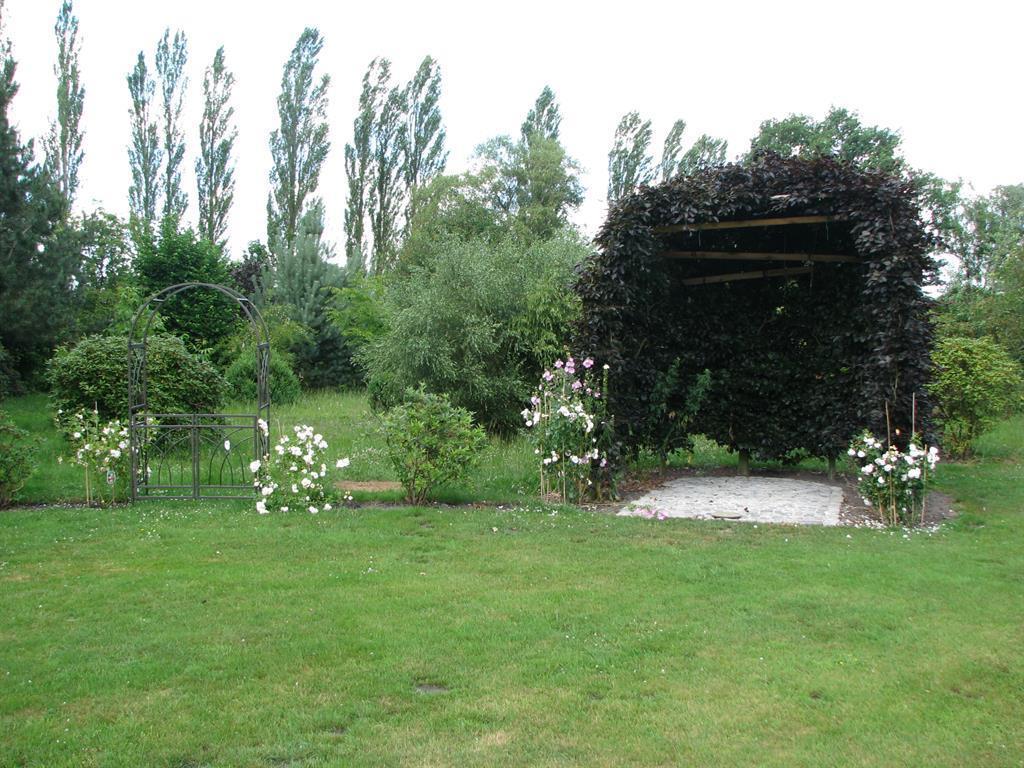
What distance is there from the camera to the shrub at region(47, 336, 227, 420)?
10.4 m

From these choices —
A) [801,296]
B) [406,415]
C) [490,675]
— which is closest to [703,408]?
[801,296]

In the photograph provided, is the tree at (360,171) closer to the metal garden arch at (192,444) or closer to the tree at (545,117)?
the tree at (545,117)

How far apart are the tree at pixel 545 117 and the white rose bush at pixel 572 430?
25274 mm

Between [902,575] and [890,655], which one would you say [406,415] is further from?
[890,655]

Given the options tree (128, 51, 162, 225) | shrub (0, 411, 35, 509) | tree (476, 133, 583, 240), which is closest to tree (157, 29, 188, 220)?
tree (128, 51, 162, 225)

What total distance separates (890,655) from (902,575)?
1567mm

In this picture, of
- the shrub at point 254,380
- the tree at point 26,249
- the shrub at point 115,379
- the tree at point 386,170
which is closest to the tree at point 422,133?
the tree at point 386,170

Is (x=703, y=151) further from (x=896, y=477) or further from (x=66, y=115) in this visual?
(x=896, y=477)

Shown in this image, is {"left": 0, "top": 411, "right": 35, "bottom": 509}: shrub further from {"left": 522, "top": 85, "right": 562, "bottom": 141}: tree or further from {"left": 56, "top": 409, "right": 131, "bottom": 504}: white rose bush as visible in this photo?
{"left": 522, "top": 85, "right": 562, "bottom": 141}: tree

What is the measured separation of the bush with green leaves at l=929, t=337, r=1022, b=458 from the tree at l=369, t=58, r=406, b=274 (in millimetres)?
20400

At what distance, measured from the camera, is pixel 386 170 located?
2853 cm

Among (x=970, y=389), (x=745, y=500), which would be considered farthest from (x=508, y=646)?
(x=970, y=389)

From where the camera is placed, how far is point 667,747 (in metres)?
2.90

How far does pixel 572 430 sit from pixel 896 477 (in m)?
2.86
